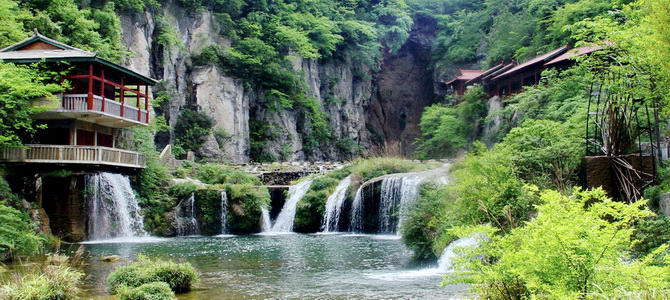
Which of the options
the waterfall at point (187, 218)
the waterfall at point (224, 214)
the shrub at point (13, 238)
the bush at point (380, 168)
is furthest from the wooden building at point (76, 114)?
the bush at point (380, 168)

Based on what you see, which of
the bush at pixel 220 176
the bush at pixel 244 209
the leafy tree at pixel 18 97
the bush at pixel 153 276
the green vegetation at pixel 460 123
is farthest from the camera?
the green vegetation at pixel 460 123

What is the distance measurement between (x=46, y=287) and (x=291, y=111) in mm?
40330

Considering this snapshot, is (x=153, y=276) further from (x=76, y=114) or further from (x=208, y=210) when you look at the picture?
(x=208, y=210)

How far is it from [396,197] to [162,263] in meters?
16.9

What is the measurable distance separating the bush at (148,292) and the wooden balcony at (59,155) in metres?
14.3

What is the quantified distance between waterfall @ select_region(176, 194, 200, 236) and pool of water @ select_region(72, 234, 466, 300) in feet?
11.8

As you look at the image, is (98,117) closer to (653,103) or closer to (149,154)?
(149,154)

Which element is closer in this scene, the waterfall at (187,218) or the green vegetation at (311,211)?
the waterfall at (187,218)

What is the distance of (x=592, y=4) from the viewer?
33.5 metres

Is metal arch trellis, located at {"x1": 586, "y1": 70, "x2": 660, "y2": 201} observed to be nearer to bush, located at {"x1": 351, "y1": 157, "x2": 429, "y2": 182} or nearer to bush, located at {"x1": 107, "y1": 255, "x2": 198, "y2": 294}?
bush, located at {"x1": 107, "y1": 255, "x2": 198, "y2": 294}

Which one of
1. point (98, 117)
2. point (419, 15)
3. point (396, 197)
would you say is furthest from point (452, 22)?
point (98, 117)

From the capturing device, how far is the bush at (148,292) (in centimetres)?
1068

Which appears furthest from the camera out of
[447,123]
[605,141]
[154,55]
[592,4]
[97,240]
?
[447,123]

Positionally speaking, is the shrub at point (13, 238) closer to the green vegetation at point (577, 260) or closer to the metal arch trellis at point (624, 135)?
the green vegetation at point (577, 260)
